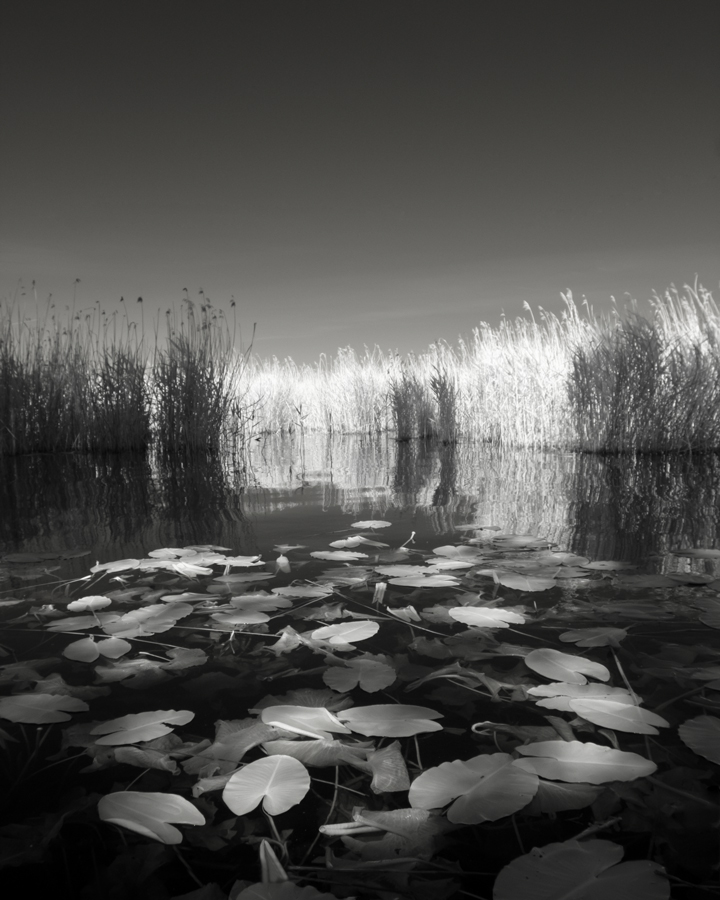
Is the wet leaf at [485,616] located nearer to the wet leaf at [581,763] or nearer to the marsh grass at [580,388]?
the wet leaf at [581,763]

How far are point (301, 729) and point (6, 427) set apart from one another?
710 centimetres

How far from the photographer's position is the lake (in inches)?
25.1

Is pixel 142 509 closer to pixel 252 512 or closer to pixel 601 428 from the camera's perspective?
pixel 252 512

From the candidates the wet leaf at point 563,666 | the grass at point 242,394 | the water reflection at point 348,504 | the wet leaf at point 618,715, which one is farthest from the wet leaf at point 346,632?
the grass at point 242,394

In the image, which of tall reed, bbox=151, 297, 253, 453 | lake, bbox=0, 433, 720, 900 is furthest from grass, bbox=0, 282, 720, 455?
lake, bbox=0, 433, 720, 900

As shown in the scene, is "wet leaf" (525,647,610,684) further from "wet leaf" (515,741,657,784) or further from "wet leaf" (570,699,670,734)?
"wet leaf" (515,741,657,784)

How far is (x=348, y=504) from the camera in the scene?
3328 millimetres

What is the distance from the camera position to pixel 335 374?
14.7 meters

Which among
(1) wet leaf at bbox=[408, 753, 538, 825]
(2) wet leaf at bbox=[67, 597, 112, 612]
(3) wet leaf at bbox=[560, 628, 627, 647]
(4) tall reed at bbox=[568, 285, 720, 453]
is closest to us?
(1) wet leaf at bbox=[408, 753, 538, 825]

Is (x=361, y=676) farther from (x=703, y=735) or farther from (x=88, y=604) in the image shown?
(x=88, y=604)

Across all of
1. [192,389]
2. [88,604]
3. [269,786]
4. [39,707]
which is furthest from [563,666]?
[192,389]

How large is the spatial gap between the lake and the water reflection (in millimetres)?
261

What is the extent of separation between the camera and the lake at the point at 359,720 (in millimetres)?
639

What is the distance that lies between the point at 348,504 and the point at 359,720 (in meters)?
2.44
